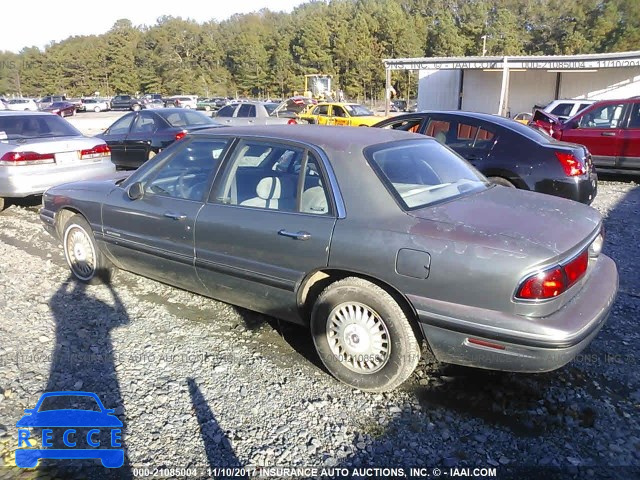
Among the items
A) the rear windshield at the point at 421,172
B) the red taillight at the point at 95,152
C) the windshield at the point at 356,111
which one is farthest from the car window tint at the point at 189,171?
the windshield at the point at 356,111

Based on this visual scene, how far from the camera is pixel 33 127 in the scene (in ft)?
26.4

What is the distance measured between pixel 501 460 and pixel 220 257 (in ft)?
7.12

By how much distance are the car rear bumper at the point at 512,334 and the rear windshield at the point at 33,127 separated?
734 centimetres

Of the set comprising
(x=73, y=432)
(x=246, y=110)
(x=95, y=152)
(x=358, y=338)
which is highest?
(x=95, y=152)

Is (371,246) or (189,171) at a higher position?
(189,171)

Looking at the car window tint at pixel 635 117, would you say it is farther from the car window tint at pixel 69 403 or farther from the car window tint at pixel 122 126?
the car window tint at pixel 69 403

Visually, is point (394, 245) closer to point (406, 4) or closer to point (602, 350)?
point (602, 350)

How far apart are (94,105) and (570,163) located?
57.7m

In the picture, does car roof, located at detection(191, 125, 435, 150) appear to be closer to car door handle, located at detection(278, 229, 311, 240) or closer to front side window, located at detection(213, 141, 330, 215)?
front side window, located at detection(213, 141, 330, 215)

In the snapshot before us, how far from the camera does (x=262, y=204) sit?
139 inches

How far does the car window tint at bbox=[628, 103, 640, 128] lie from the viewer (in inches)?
384

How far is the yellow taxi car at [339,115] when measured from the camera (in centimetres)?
1844

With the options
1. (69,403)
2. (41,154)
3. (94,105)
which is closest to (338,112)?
(41,154)

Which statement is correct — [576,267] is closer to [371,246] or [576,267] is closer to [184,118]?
[371,246]
